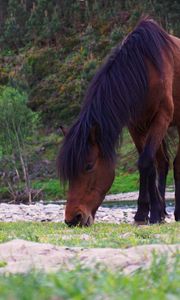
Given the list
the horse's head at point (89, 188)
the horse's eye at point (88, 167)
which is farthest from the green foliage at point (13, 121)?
the horse's eye at point (88, 167)

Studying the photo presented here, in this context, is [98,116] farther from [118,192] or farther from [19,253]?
[118,192]

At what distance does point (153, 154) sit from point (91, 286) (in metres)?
8.19

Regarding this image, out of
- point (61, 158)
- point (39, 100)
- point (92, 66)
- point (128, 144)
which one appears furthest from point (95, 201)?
point (39, 100)

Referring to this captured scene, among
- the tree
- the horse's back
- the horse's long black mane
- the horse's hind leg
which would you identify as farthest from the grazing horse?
the tree

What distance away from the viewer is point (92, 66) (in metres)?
74.9

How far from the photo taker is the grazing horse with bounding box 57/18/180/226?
10.9 m

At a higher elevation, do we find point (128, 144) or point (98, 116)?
point (98, 116)

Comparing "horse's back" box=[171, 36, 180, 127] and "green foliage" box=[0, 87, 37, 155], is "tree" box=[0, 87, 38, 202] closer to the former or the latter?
"green foliage" box=[0, 87, 37, 155]

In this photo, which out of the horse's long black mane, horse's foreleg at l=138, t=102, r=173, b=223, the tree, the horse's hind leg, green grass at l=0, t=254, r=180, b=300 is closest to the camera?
green grass at l=0, t=254, r=180, b=300

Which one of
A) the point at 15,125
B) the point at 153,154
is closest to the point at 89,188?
the point at 153,154

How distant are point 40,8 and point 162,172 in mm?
92430

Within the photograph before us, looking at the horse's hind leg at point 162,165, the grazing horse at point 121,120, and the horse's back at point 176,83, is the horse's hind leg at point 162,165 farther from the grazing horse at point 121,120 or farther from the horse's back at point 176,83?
the grazing horse at point 121,120

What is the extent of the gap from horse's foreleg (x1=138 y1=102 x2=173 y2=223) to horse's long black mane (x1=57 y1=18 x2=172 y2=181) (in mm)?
375

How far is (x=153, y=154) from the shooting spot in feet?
37.3
